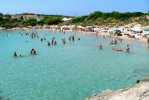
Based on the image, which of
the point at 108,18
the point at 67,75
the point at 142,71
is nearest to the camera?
the point at 67,75

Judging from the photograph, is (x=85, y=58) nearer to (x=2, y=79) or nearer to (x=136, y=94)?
(x=2, y=79)

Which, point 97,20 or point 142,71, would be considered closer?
point 142,71

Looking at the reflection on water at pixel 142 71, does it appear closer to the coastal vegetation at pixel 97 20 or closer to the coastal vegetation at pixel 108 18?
the coastal vegetation at pixel 97 20

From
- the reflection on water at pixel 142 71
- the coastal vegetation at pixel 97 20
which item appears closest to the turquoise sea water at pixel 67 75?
the reflection on water at pixel 142 71

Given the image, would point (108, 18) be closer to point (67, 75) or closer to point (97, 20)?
point (97, 20)

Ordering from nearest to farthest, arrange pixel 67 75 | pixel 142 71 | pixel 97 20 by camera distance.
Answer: pixel 67 75, pixel 142 71, pixel 97 20

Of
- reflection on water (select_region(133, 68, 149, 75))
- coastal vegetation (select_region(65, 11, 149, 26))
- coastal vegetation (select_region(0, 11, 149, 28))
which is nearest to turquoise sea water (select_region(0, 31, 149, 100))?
reflection on water (select_region(133, 68, 149, 75))

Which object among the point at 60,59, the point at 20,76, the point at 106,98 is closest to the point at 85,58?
the point at 60,59

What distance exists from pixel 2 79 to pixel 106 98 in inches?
592

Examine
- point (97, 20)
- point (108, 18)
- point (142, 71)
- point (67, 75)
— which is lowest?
point (67, 75)

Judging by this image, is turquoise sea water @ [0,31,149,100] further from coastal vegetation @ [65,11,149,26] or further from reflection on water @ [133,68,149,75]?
coastal vegetation @ [65,11,149,26]

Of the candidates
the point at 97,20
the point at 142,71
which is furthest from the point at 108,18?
the point at 142,71

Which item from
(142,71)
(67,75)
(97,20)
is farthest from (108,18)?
(67,75)

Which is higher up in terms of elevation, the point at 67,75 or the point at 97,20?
the point at 97,20
